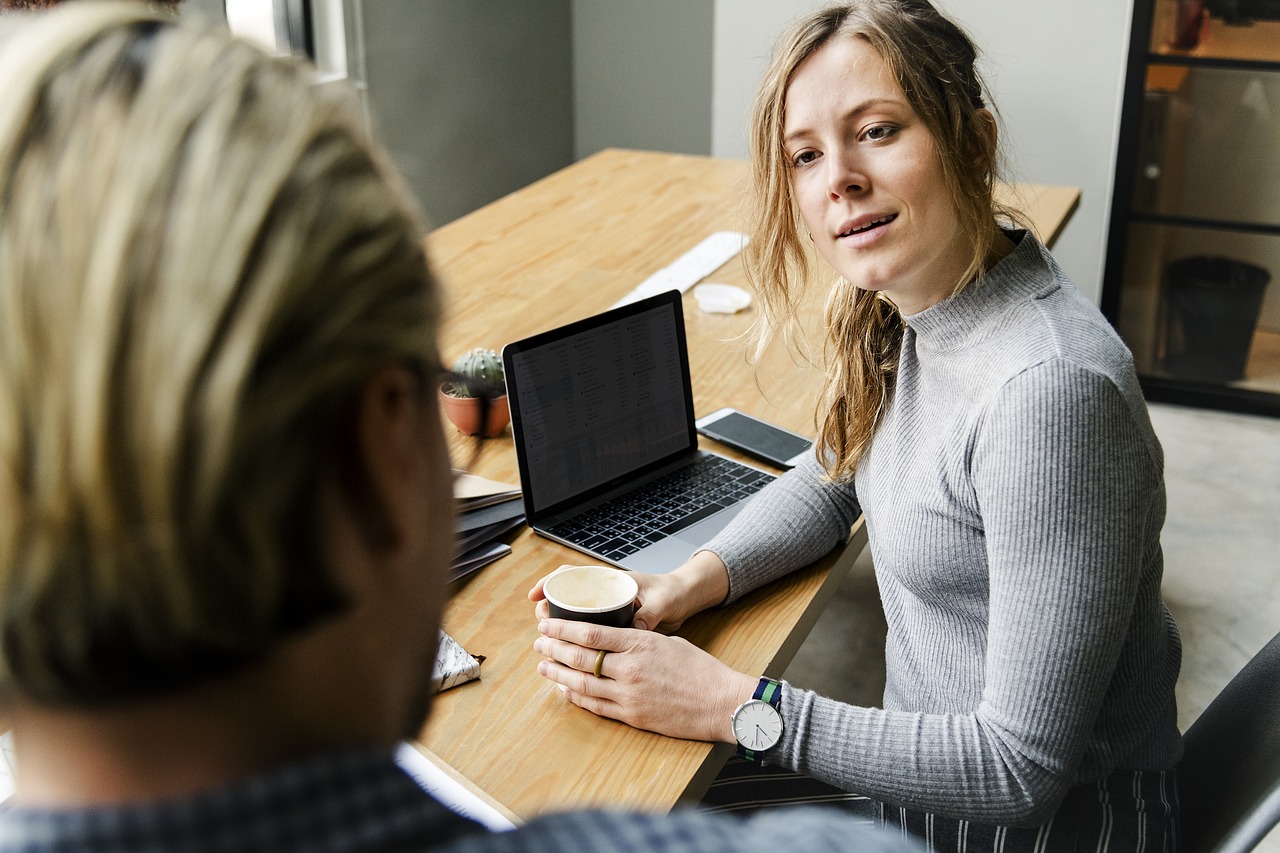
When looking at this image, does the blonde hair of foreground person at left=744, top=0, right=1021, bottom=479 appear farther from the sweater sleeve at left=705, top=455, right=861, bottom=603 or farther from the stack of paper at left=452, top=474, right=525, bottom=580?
the stack of paper at left=452, top=474, right=525, bottom=580

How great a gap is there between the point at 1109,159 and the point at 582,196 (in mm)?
1726

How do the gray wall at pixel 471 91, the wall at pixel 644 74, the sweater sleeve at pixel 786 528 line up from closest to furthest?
the sweater sleeve at pixel 786 528, the gray wall at pixel 471 91, the wall at pixel 644 74

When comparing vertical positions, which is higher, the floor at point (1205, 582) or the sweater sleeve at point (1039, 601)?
the sweater sleeve at point (1039, 601)

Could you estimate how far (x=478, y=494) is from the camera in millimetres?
1412

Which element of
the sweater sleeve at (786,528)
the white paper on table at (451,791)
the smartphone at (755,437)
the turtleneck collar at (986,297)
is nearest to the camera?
the white paper on table at (451,791)

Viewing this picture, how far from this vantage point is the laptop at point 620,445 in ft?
4.49

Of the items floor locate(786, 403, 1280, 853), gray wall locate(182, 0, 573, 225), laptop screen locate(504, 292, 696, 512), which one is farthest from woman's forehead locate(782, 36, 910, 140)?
gray wall locate(182, 0, 573, 225)

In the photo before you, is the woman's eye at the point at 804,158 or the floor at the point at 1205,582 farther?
the floor at the point at 1205,582

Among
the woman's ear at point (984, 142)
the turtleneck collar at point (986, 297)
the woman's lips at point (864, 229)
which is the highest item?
the woman's ear at point (984, 142)

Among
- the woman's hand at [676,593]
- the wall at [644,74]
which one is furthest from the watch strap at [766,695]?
the wall at [644,74]

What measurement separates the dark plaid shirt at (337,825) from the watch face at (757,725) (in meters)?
0.60

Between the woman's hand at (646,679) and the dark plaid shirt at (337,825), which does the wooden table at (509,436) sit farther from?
the dark plaid shirt at (337,825)

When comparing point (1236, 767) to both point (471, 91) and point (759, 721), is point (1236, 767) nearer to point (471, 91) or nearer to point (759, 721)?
point (759, 721)

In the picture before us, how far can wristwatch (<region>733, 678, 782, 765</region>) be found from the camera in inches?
41.3
